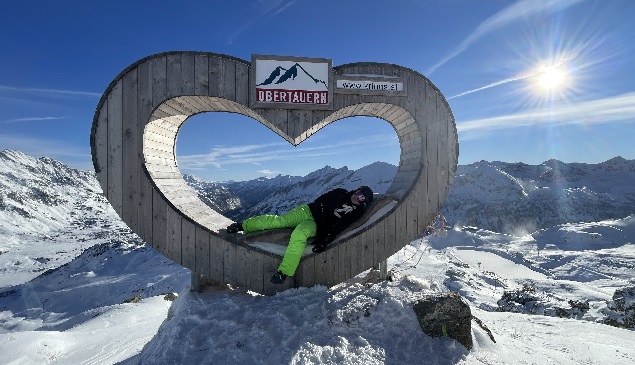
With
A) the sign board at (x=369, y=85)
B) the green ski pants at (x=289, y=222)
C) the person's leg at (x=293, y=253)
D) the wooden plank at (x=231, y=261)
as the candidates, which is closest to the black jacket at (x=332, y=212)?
the green ski pants at (x=289, y=222)

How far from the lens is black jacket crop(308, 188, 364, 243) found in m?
6.22

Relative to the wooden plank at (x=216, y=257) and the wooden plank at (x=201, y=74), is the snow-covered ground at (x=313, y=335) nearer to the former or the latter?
the wooden plank at (x=216, y=257)

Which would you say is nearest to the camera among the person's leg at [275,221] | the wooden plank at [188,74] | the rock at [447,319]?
the rock at [447,319]

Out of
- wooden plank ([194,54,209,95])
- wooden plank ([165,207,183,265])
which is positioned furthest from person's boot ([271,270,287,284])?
wooden plank ([194,54,209,95])

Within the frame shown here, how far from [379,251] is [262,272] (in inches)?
94.8

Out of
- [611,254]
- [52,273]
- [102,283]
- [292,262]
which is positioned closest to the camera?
[292,262]

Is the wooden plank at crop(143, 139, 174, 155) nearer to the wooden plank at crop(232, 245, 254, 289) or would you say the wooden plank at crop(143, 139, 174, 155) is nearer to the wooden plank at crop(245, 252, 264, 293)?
the wooden plank at crop(232, 245, 254, 289)

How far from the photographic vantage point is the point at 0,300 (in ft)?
233

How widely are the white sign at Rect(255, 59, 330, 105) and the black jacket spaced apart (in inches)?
76.0

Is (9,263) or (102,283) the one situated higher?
(102,283)

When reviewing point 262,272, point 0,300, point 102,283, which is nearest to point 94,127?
point 262,272

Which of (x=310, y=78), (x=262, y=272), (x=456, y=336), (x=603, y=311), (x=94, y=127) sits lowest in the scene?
(x=603, y=311)

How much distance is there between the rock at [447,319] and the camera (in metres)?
5.05

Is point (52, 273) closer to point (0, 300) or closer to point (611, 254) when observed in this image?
point (0, 300)
